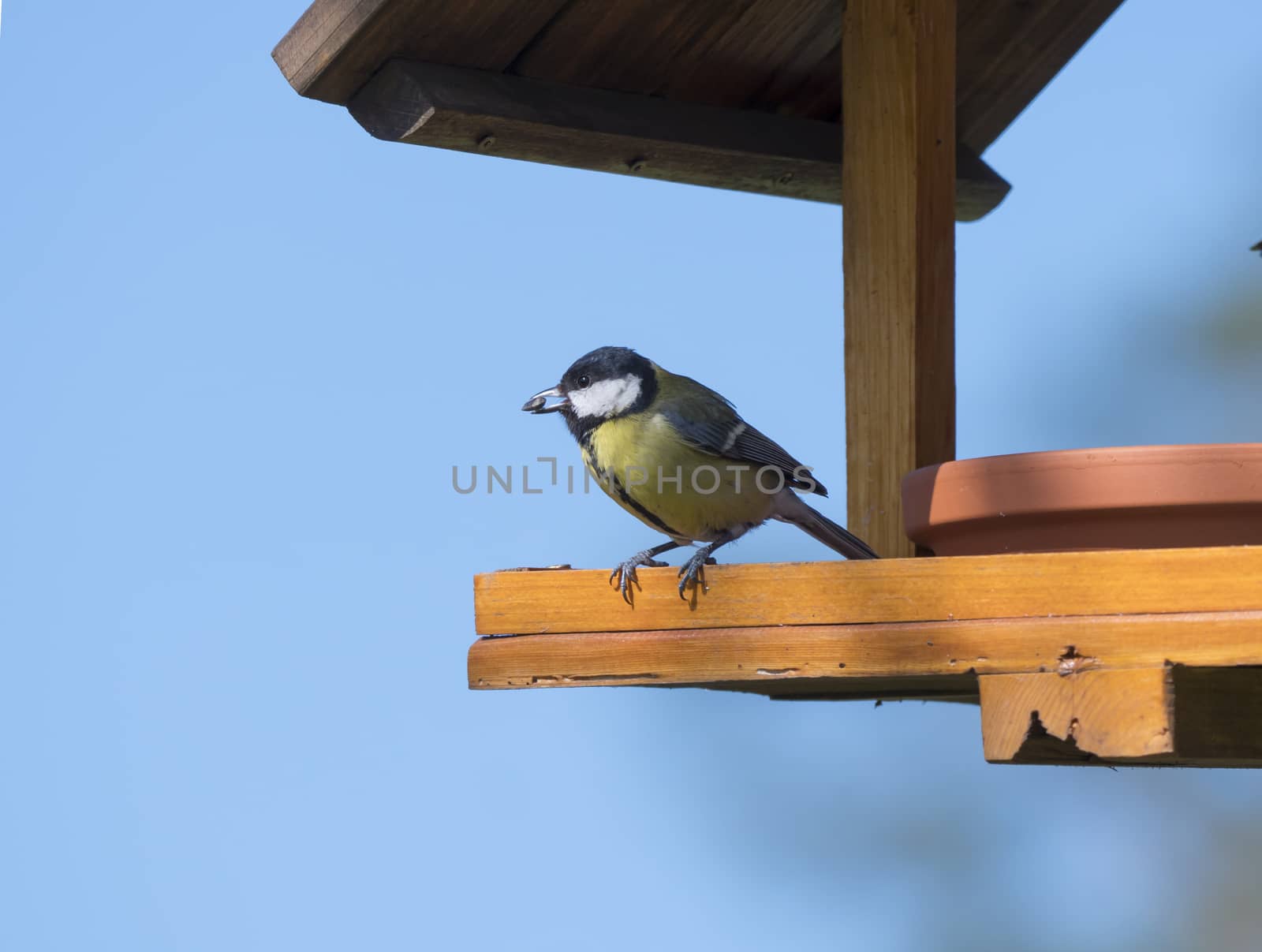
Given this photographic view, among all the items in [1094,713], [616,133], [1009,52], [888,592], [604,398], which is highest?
[1009,52]

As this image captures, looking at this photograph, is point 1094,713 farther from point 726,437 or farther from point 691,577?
point 726,437

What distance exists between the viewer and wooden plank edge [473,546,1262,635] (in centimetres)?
170

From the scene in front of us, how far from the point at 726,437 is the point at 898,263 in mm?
428

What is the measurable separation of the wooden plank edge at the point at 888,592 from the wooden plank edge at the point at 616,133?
0.85m

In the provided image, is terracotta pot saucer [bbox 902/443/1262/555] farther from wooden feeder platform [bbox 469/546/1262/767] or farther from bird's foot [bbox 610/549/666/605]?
bird's foot [bbox 610/549/666/605]

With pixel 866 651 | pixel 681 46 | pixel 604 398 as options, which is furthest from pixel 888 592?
pixel 681 46

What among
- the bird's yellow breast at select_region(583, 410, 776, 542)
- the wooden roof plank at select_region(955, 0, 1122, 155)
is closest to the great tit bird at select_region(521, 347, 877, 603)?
the bird's yellow breast at select_region(583, 410, 776, 542)

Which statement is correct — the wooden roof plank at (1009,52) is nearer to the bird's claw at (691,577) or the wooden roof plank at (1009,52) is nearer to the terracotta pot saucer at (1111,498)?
the terracotta pot saucer at (1111,498)

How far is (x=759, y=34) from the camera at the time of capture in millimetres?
2924

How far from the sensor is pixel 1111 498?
6.37 feet

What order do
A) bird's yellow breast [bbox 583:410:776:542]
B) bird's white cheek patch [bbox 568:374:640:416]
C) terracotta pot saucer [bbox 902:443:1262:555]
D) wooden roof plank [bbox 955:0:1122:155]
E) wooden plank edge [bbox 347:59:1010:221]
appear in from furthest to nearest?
wooden roof plank [bbox 955:0:1122:155] → bird's white cheek patch [bbox 568:374:640:416] → bird's yellow breast [bbox 583:410:776:542] → wooden plank edge [bbox 347:59:1010:221] → terracotta pot saucer [bbox 902:443:1262:555]

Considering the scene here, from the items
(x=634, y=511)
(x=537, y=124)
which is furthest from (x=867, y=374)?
→ (x=537, y=124)

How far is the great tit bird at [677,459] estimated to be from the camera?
2611 mm

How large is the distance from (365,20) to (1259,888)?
13.4 ft
